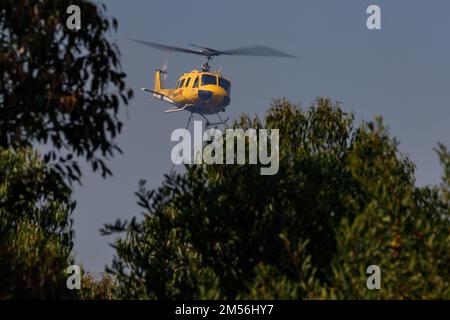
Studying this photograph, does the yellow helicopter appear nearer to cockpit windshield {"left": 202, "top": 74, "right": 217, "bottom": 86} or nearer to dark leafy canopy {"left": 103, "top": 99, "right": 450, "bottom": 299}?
cockpit windshield {"left": 202, "top": 74, "right": 217, "bottom": 86}

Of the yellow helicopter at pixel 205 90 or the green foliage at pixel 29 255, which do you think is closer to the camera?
the green foliage at pixel 29 255

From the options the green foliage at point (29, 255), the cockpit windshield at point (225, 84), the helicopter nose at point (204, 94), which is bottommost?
the green foliage at point (29, 255)

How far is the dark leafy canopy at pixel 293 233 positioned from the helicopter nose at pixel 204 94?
94677 millimetres

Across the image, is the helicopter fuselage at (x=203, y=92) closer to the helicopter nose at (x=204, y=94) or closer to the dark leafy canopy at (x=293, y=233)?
the helicopter nose at (x=204, y=94)

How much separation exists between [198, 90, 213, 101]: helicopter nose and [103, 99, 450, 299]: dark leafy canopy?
94677mm

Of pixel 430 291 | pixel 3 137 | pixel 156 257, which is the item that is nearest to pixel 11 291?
pixel 3 137

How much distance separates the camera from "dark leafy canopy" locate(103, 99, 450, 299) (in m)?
20.1

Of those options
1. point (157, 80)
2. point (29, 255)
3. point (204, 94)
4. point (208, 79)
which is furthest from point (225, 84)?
point (29, 255)

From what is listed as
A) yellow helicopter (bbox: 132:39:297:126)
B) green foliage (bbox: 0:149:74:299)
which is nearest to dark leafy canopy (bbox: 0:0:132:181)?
green foliage (bbox: 0:149:74:299)

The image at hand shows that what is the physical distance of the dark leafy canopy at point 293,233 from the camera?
20109 mm

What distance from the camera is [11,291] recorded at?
69.7 ft

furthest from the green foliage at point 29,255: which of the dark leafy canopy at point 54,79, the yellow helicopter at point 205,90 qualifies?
the yellow helicopter at point 205,90
